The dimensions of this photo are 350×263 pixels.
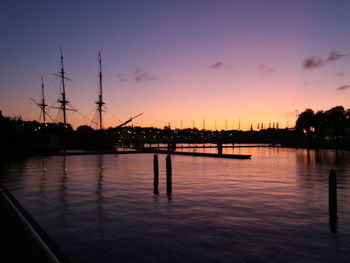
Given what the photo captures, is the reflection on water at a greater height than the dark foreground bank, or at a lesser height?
lesser

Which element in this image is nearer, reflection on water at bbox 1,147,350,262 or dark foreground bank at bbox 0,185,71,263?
dark foreground bank at bbox 0,185,71,263

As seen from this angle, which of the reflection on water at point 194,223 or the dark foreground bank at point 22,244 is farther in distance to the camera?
the reflection on water at point 194,223

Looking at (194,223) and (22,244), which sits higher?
(22,244)

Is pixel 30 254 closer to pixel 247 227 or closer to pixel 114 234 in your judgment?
→ pixel 114 234

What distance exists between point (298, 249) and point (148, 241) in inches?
167

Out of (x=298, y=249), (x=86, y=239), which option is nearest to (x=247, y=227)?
(x=298, y=249)

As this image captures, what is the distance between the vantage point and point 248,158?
4844 cm

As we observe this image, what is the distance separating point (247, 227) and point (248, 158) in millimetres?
38995

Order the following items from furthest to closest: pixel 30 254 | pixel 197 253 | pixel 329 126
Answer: pixel 329 126 → pixel 197 253 → pixel 30 254

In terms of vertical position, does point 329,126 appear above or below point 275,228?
above

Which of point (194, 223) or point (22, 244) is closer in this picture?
point (22, 244)

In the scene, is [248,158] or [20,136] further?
[20,136]

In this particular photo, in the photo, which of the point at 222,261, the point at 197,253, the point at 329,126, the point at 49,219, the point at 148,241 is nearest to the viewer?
the point at 222,261

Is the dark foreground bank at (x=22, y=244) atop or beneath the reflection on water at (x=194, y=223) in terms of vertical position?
atop
